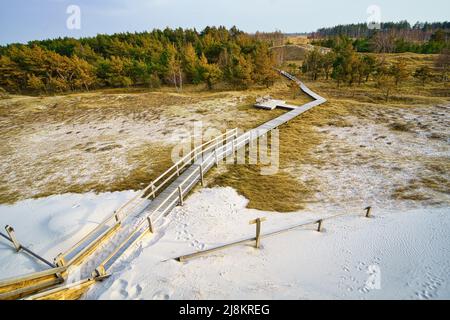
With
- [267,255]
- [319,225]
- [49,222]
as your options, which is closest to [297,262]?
[267,255]

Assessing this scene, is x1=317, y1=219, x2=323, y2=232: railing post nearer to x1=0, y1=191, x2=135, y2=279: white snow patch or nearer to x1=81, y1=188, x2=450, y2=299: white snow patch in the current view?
x1=81, y1=188, x2=450, y2=299: white snow patch

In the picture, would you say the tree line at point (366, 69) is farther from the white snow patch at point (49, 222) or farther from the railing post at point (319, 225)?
the white snow patch at point (49, 222)

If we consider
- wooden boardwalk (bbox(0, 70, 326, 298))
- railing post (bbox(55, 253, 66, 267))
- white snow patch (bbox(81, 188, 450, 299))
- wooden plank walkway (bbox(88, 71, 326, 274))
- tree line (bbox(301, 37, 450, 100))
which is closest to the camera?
white snow patch (bbox(81, 188, 450, 299))

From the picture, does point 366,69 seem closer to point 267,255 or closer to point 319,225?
point 319,225

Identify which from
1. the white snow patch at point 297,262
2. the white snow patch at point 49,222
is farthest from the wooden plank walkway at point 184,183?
the white snow patch at point 49,222

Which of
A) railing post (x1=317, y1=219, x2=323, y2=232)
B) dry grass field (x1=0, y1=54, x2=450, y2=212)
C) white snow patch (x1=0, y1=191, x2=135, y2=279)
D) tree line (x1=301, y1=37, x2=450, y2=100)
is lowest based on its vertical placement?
white snow patch (x1=0, y1=191, x2=135, y2=279)

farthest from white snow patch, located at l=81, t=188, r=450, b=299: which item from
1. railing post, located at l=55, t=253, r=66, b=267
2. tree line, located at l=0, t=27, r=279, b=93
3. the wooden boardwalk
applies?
tree line, located at l=0, t=27, r=279, b=93

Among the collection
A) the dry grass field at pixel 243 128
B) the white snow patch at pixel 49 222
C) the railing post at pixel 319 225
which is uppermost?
the dry grass field at pixel 243 128

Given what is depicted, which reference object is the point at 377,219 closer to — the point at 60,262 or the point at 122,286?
the point at 122,286

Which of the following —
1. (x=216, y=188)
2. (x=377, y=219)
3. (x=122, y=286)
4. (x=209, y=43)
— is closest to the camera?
(x=122, y=286)
